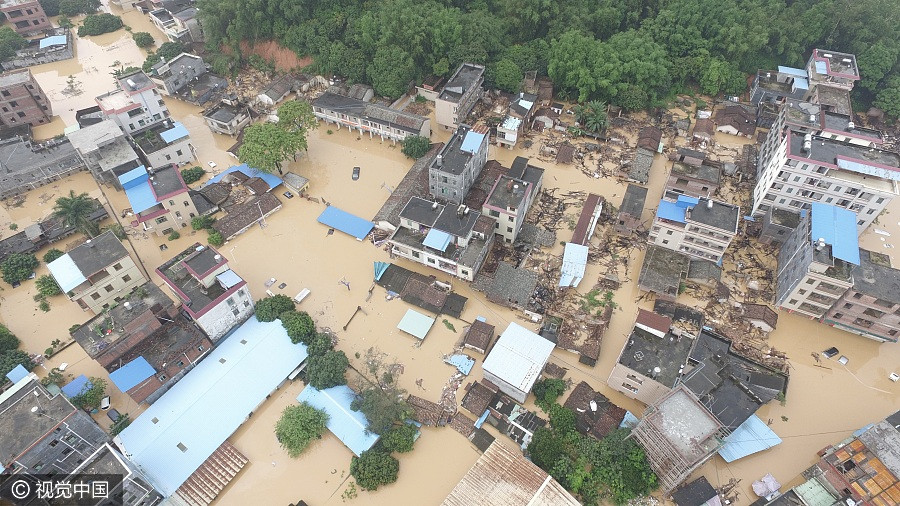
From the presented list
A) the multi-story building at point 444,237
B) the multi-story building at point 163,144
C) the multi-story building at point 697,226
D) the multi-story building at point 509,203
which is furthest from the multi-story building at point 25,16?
the multi-story building at point 697,226

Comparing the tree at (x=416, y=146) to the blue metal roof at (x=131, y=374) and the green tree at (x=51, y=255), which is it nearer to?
the blue metal roof at (x=131, y=374)

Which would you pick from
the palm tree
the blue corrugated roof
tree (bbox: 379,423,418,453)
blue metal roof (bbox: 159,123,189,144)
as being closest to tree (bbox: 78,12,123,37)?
blue metal roof (bbox: 159,123,189,144)

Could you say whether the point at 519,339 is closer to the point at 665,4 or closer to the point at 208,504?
the point at 208,504

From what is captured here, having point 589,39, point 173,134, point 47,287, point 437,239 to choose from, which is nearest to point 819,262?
point 437,239

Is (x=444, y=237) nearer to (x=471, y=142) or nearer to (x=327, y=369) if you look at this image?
(x=471, y=142)

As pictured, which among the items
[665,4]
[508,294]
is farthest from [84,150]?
[665,4]
